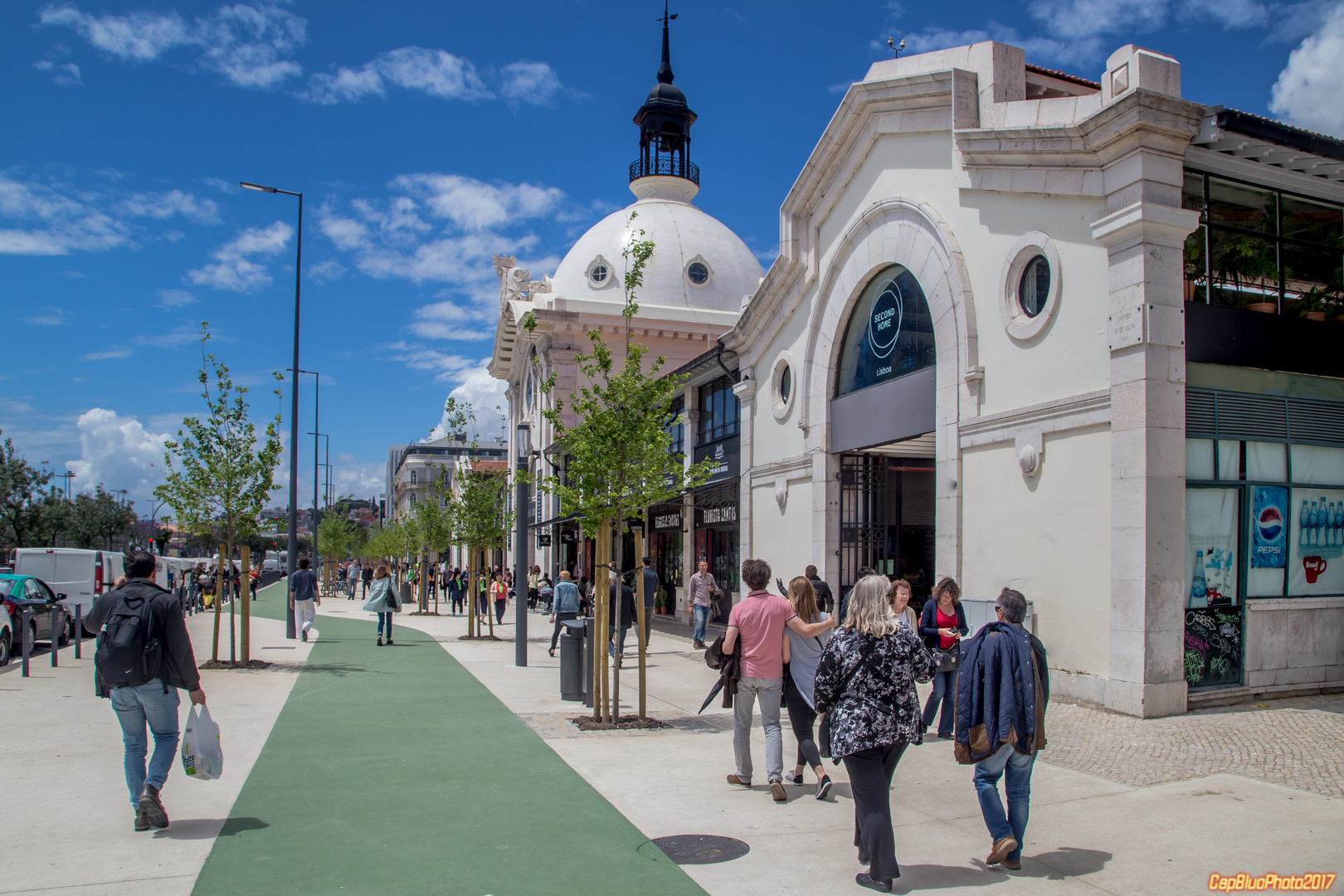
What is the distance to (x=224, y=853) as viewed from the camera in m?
5.69

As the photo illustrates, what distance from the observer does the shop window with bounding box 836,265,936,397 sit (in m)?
14.6

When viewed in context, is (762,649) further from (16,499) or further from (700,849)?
(16,499)

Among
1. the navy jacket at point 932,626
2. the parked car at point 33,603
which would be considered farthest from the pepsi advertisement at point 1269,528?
the parked car at point 33,603

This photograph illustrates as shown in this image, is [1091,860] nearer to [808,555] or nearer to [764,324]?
[808,555]

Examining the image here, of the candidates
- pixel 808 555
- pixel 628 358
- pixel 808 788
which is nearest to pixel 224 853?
pixel 808 788

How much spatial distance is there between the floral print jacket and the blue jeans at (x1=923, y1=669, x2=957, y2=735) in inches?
155

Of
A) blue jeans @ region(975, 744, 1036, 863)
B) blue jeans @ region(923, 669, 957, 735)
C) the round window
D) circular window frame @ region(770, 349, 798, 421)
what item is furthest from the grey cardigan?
circular window frame @ region(770, 349, 798, 421)

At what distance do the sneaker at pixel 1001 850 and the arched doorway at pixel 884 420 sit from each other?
9.31 metres

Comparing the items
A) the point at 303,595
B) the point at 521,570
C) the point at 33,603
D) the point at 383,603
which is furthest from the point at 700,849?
the point at 303,595

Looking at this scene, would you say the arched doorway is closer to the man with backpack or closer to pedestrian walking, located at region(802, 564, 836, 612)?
pedestrian walking, located at region(802, 564, 836, 612)

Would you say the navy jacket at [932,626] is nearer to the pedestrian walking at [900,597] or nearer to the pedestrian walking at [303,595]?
the pedestrian walking at [900,597]

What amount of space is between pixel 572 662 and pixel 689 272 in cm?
3132

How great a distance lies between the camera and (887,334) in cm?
1562

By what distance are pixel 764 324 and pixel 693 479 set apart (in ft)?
26.1
